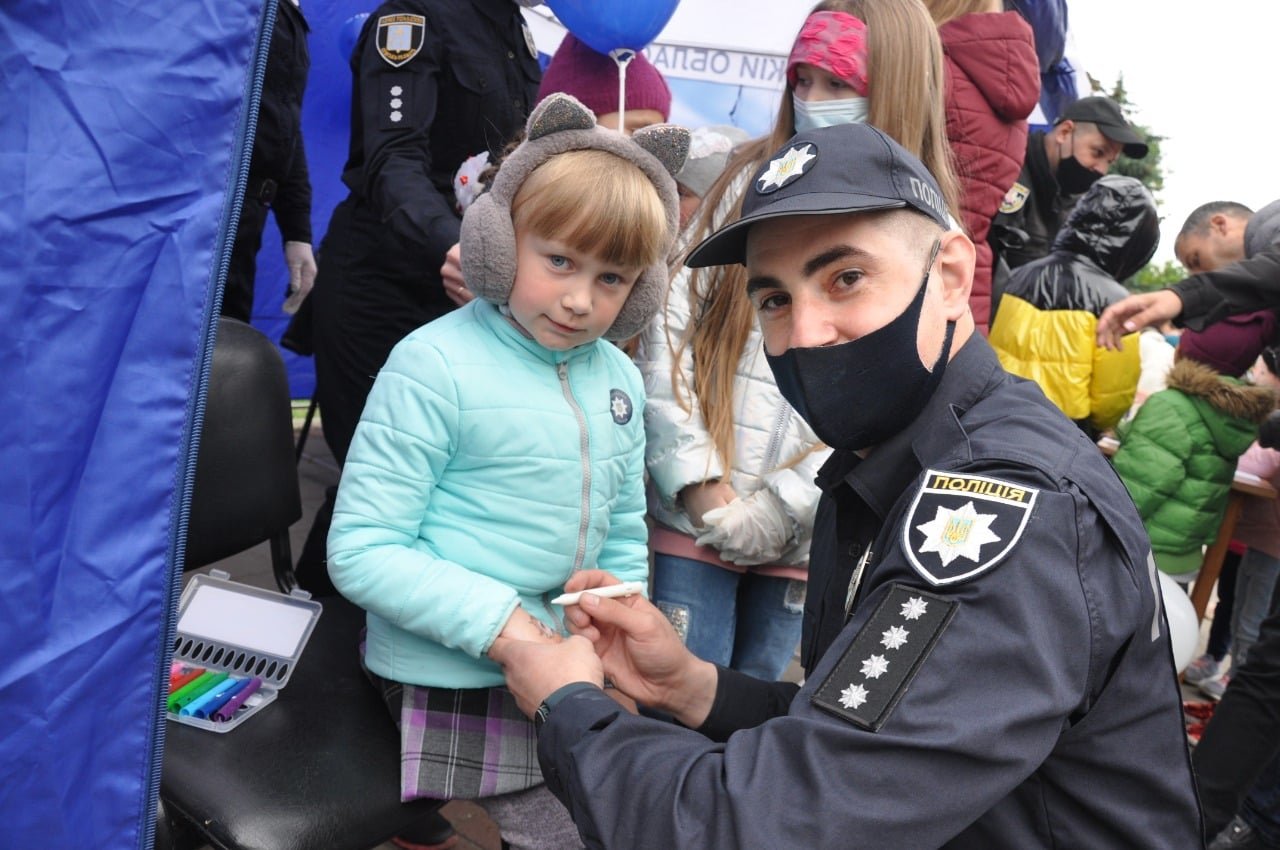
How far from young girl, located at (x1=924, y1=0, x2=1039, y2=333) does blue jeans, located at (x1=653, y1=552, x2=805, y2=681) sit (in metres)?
0.78

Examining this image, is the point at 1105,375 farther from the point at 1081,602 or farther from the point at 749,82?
the point at 1081,602

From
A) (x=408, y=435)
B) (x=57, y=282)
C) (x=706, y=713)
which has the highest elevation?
(x=57, y=282)

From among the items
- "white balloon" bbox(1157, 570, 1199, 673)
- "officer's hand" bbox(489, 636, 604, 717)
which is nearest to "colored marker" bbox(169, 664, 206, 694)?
"officer's hand" bbox(489, 636, 604, 717)

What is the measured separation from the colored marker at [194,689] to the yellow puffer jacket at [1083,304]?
10.1 ft

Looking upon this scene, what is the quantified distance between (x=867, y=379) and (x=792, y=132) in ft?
3.68

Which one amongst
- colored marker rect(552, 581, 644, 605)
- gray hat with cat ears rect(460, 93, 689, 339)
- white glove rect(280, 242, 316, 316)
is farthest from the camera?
white glove rect(280, 242, 316, 316)

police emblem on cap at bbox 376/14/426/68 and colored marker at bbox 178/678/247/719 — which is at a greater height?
police emblem on cap at bbox 376/14/426/68

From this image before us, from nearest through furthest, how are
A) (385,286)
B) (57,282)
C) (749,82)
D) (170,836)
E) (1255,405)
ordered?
(57,282)
(170,836)
(385,286)
(1255,405)
(749,82)

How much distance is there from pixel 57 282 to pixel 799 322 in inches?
32.2

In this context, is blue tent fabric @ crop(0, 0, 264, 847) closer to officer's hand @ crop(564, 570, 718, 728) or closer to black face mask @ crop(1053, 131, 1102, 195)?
officer's hand @ crop(564, 570, 718, 728)

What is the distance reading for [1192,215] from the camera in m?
4.66

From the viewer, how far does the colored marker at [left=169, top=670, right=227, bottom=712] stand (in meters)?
1.65

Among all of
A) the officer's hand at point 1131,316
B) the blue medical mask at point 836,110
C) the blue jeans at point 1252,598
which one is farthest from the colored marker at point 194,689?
the blue jeans at point 1252,598

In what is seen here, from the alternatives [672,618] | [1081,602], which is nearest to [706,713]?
[672,618]
